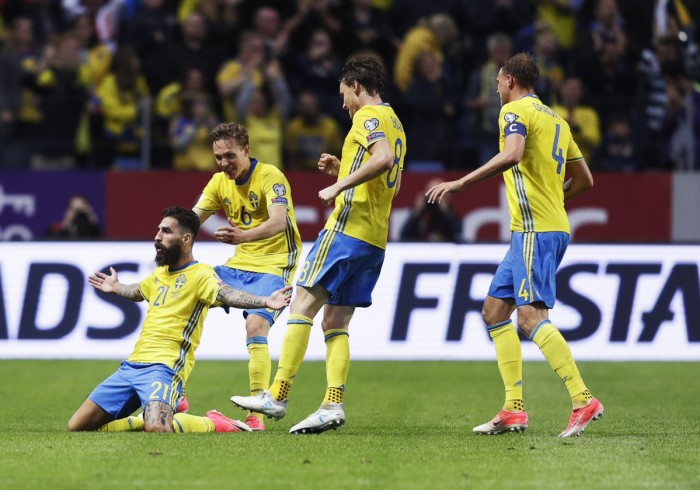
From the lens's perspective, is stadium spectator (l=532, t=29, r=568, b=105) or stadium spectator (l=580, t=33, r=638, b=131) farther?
stadium spectator (l=580, t=33, r=638, b=131)

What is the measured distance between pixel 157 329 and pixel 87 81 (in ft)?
32.2

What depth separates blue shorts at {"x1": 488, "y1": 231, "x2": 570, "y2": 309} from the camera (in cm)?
853

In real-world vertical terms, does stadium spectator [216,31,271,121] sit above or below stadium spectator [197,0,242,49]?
below

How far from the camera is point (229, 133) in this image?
9305 millimetres

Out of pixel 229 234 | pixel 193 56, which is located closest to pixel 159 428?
pixel 229 234

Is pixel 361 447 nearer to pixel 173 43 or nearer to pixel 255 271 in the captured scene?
pixel 255 271

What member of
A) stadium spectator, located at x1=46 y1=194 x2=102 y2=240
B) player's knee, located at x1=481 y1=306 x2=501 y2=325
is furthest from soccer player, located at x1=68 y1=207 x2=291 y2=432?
stadium spectator, located at x1=46 y1=194 x2=102 y2=240

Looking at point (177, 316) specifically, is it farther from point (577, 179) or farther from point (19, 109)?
point (19, 109)

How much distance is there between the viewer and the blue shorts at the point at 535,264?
8531 mm

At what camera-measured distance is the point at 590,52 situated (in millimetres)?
17812

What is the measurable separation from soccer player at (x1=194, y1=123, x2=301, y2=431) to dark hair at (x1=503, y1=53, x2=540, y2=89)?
1800 mm

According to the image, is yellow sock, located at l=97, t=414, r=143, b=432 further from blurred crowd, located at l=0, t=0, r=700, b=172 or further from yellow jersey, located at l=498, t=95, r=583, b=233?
blurred crowd, located at l=0, t=0, r=700, b=172

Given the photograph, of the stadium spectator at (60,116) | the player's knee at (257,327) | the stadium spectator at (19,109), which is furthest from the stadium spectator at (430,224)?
the player's knee at (257,327)

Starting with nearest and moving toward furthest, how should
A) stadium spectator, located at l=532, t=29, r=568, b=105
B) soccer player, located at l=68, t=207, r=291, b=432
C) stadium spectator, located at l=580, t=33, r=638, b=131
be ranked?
1. soccer player, located at l=68, t=207, r=291, b=432
2. stadium spectator, located at l=532, t=29, r=568, b=105
3. stadium spectator, located at l=580, t=33, r=638, b=131
